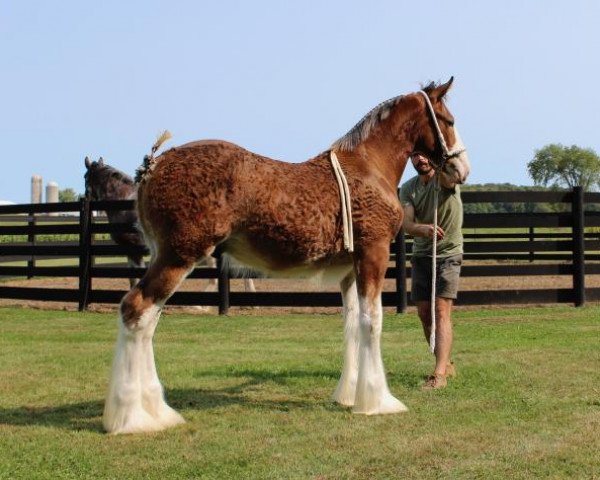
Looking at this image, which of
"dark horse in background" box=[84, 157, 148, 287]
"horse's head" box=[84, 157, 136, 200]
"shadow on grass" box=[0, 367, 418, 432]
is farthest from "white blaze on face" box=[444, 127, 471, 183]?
"horse's head" box=[84, 157, 136, 200]

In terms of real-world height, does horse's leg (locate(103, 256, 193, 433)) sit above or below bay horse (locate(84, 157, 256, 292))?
below

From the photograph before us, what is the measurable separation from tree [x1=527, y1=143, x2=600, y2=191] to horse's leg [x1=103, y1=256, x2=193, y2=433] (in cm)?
5872

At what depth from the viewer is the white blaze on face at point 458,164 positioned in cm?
534

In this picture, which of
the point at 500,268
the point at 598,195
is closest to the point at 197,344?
the point at 500,268

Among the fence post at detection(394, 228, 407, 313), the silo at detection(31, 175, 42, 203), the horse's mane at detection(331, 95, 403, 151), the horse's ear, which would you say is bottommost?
the fence post at detection(394, 228, 407, 313)

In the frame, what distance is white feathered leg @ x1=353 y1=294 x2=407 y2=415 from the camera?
4980mm

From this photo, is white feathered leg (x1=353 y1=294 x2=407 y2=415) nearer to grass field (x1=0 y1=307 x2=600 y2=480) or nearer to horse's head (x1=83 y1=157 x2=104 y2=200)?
grass field (x1=0 y1=307 x2=600 y2=480)

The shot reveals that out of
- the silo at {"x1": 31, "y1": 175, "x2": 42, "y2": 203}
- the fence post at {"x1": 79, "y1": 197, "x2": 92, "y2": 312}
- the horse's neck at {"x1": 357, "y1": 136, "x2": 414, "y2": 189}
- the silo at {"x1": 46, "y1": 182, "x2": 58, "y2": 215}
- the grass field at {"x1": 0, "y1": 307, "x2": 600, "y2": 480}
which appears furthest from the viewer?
the silo at {"x1": 46, "y1": 182, "x2": 58, "y2": 215}

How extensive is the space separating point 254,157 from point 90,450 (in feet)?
6.48

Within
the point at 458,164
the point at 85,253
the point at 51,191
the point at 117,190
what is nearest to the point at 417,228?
the point at 458,164

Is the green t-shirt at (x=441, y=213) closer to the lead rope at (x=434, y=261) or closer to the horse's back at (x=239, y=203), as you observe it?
the lead rope at (x=434, y=261)

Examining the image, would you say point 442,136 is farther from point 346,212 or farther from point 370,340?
point 370,340

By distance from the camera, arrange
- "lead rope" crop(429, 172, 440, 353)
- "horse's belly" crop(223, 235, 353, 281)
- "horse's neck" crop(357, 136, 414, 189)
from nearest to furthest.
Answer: "horse's belly" crop(223, 235, 353, 281), "horse's neck" crop(357, 136, 414, 189), "lead rope" crop(429, 172, 440, 353)

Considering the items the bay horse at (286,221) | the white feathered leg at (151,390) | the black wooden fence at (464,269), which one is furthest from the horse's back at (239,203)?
the black wooden fence at (464,269)
